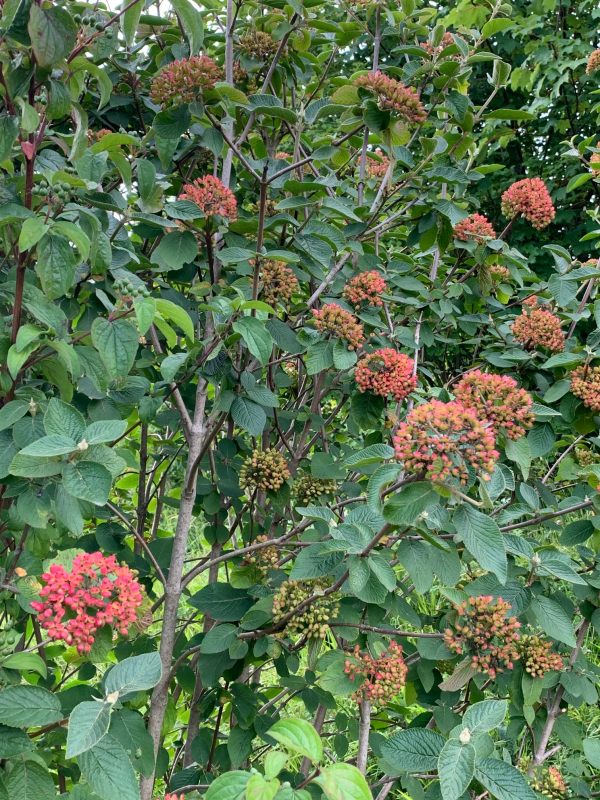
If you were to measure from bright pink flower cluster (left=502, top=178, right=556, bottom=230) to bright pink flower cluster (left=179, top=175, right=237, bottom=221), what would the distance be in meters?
1.10

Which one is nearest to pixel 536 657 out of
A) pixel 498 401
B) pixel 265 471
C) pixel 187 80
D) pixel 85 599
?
pixel 498 401

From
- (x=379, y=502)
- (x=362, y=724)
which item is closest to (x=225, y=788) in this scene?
(x=379, y=502)

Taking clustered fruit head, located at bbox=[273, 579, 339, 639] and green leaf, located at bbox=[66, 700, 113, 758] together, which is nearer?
green leaf, located at bbox=[66, 700, 113, 758]

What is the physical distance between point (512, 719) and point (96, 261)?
5.50ft

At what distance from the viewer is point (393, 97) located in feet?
6.34

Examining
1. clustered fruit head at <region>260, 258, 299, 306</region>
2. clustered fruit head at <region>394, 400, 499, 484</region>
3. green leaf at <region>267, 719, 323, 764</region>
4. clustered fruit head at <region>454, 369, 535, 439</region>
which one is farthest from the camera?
clustered fruit head at <region>260, 258, 299, 306</region>

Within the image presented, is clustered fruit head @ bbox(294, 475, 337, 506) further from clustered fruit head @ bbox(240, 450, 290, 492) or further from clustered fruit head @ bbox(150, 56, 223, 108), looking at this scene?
clustered fruit head @ bbox(150, 56, 223, 108)

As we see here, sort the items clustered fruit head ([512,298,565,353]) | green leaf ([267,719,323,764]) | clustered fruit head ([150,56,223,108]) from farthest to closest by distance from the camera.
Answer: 1. clustered fruit head ([512,298,565,353])
2. clustered fruit head ([150,56,223,108])
3. green leaf ([267,719,323,764])

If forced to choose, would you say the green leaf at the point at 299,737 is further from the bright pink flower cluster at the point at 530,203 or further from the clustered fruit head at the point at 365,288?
the bright pink flower cluster at the point at 530,203

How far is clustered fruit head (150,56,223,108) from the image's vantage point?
5.94 ft

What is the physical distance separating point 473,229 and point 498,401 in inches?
42.4

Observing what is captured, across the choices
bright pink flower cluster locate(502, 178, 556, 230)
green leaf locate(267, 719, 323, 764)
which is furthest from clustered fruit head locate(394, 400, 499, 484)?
bright pink flower cluster locate(502, 178, 556, 230)

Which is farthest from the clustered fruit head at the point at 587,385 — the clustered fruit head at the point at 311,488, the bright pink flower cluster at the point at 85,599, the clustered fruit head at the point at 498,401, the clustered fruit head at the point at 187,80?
the bright pink flower cluster at the point at 85,599

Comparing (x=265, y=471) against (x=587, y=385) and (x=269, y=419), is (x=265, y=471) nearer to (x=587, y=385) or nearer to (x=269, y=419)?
(x=269, y=419)
